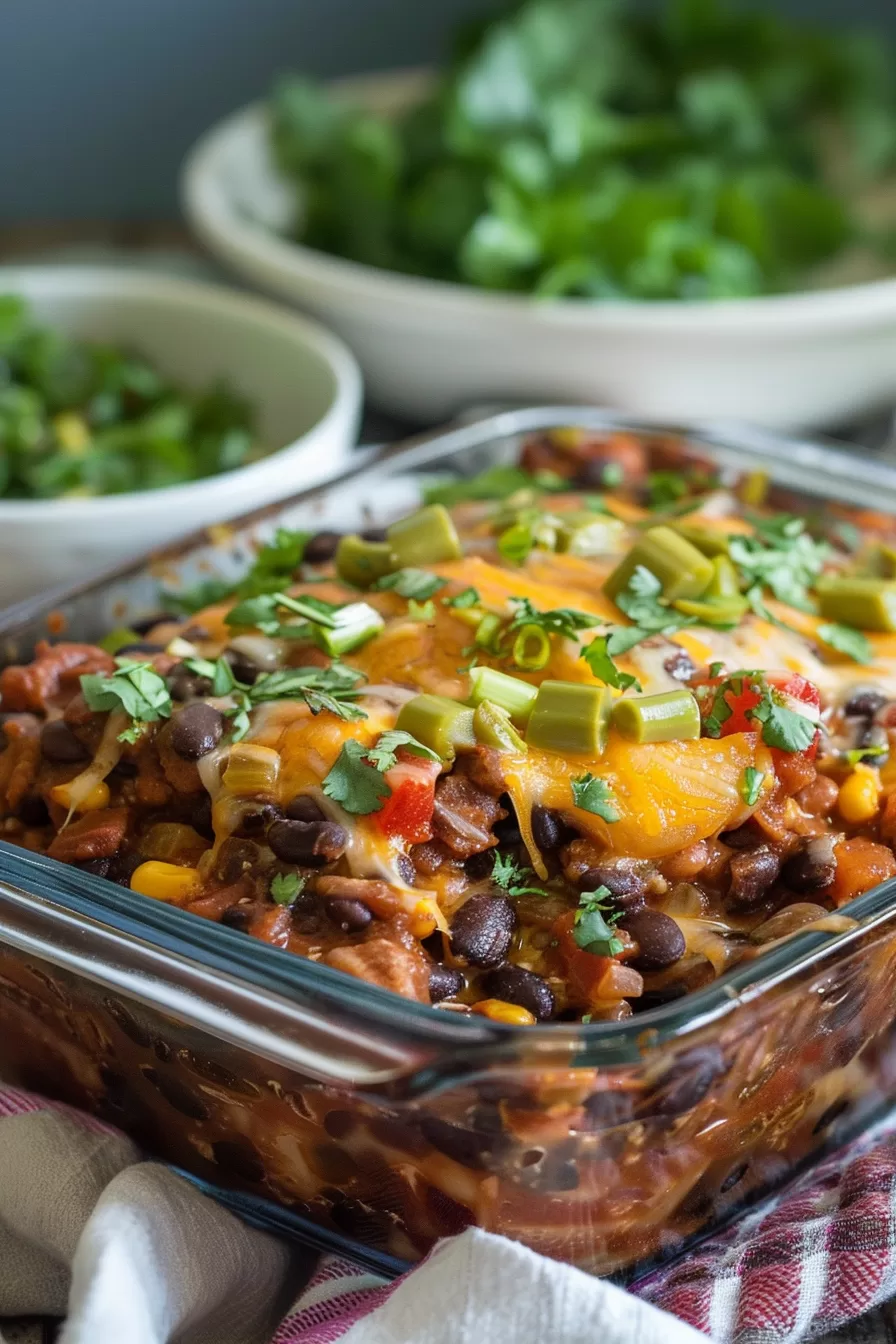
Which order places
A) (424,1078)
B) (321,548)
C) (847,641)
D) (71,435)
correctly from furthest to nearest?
(71,435), (321,548), (847,641), (424,1078)

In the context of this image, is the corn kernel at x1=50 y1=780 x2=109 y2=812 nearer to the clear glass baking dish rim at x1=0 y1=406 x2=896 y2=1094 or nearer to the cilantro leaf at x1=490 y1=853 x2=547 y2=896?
the clear glass baking dish rim at x1=0 y1=406 x2=896 y2=1094

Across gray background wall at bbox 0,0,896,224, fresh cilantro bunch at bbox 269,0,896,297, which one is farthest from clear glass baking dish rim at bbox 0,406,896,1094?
gray background wall at bbox 0,0,896,224

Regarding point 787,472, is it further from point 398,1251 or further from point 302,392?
point 398,1251

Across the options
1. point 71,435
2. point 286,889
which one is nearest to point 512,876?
point 286,889

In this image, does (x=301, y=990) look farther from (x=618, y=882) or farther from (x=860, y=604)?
(x=860, y=604)

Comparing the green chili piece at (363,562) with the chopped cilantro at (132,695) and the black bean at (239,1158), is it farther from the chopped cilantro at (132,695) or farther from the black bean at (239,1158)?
the black bean at (239,1158)
